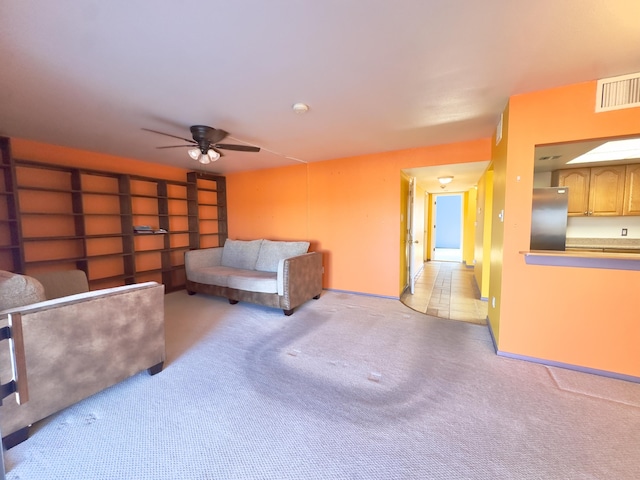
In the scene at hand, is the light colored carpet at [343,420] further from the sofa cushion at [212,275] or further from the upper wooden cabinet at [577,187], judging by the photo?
the upper wooden cabinet at [577,187]

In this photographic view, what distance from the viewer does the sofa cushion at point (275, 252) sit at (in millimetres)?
4180

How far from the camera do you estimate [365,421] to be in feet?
5.39

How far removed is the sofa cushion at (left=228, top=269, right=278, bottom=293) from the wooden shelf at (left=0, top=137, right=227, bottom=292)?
163cm

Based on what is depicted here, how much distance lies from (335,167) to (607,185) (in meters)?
3.93

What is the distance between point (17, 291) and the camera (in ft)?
5.18

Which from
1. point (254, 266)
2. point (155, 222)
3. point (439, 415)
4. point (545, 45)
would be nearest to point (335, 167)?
point (254, 266)

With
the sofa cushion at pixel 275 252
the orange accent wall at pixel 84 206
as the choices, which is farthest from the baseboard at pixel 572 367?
the orange accent wall at pixel 84 206

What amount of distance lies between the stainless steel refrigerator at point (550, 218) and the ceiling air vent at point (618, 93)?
1617 mm

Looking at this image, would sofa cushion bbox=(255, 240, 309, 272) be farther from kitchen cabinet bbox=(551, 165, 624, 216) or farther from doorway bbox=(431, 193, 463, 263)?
doorway bbox=(431, 193, 463, 263)

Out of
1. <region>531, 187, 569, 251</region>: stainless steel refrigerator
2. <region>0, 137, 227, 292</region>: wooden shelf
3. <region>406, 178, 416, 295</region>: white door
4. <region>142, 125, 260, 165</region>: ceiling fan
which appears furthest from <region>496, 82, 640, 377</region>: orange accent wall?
<region>0, 137, 227, 292</region>: wooden shelf

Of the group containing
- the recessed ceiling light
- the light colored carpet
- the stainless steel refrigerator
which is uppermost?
the recessed ceiling light

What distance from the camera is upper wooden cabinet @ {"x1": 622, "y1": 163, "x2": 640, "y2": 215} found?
344 cm

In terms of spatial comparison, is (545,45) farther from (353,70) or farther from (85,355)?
(85,355)

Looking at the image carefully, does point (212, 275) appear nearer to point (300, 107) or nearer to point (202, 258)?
point (202, 258)
